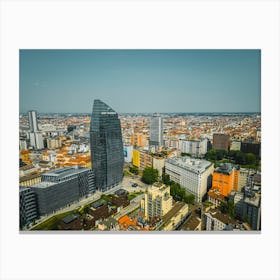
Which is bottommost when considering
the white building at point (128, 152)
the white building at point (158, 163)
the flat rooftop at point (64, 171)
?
the flat rooftop at point (64, 171)

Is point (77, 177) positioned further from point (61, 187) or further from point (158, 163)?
point (158, 163)

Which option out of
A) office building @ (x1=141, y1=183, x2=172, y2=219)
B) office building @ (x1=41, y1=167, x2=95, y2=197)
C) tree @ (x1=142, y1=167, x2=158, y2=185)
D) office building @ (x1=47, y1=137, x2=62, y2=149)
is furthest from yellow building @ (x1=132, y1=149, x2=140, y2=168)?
office building @ (x1=141, y1=183, x2=172, y2=219)

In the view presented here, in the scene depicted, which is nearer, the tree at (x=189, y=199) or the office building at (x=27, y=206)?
the office building at (x=27, y=206)

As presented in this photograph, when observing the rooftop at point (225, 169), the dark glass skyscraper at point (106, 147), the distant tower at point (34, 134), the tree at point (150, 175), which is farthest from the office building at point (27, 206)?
the rooftop at point (225, 169)

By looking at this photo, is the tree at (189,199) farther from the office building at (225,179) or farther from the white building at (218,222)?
the white building at (218,222)

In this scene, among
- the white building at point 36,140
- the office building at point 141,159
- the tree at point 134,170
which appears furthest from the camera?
the office building at point 141,159

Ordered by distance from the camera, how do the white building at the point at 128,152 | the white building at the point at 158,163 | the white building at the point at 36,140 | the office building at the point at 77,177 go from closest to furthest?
the office building at the point at 77,177 < the white building at the point at 36,140 < the white building at the point at 158,163 < the white building at the point at 128,152

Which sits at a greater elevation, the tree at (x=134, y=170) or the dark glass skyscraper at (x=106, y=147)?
the dark glass skyscraper at (x=106, y=147)
